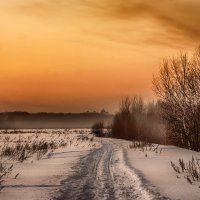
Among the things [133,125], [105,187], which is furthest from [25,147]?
[133,125]

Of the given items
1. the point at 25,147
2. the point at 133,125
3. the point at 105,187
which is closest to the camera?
the point at 105,187

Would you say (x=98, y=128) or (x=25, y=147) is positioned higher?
(x=98, y=128)

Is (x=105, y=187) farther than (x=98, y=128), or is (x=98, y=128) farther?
(x=98, y=128)

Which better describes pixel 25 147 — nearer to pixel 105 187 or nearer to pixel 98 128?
pixel 105 187

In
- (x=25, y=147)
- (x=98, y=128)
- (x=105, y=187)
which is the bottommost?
(x=105, y=187)

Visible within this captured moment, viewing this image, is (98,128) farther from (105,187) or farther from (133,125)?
(105,187)

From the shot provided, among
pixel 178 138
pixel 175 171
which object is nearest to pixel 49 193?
pixel 175 171

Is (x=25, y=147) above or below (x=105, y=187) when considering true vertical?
above

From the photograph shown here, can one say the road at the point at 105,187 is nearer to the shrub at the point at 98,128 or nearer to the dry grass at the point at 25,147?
the dry grass at the point at 25,147

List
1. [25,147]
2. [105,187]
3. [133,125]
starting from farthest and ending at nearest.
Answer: [133,125]
[25,147]
[105,187]

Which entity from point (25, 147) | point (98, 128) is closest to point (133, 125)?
point (98, 128)

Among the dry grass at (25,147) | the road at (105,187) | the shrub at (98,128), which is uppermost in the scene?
the shrub at (98,128)

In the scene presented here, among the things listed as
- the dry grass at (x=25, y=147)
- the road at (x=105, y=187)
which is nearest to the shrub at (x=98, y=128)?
the dry grass at (x=25, y=147)

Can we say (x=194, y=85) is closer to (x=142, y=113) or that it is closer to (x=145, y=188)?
(x=145, y=188)
